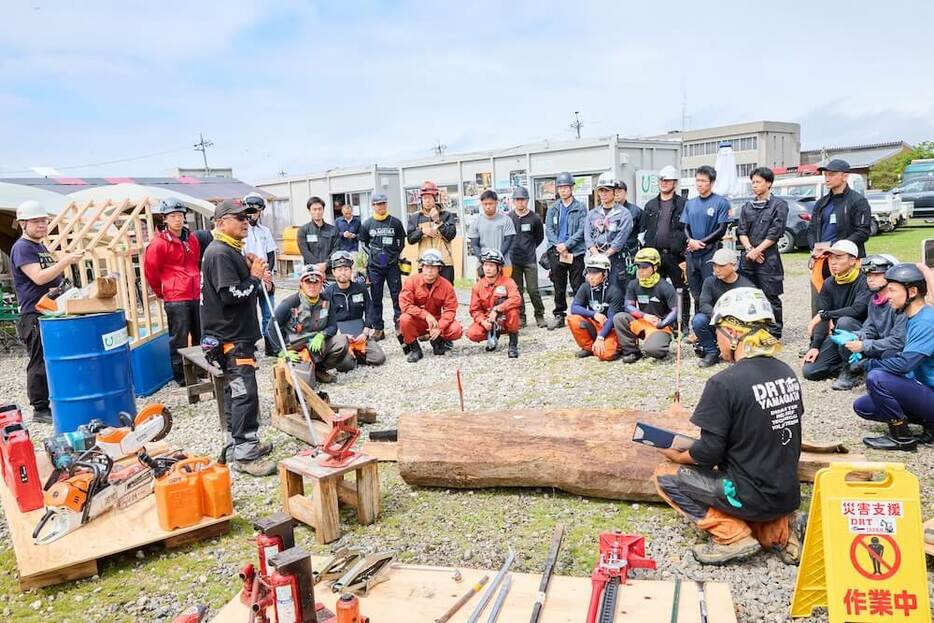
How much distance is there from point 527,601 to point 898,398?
3435 mm

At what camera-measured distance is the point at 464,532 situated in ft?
13.8

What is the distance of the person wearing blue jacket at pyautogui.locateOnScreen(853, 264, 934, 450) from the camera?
491cm

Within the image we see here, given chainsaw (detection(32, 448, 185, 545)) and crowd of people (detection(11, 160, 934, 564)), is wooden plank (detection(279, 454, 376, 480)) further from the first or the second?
crowd of people (detection(11, 160, 934, 564))

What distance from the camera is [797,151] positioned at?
194 ft

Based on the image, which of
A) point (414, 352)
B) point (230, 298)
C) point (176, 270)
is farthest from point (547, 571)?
point (176, 270)

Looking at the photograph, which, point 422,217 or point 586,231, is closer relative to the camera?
point 586,231

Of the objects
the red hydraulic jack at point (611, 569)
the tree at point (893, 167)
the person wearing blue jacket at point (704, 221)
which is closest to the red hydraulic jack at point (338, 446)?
the red hydraulic jack at point (611, 569)

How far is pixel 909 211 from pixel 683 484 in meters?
22.8

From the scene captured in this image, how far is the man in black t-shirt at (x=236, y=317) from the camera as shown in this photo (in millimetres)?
4992

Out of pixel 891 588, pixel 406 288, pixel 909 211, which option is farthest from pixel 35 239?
pixel 909 211

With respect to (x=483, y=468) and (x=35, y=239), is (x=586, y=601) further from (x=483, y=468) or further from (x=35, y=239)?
(x=35, y=239)

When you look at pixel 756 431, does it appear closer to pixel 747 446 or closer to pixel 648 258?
pixel 747 446

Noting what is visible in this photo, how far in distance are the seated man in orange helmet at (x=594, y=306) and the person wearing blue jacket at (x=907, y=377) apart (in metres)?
3.37

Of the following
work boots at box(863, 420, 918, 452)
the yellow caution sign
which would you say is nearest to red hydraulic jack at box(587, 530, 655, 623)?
the yellow caution sign
